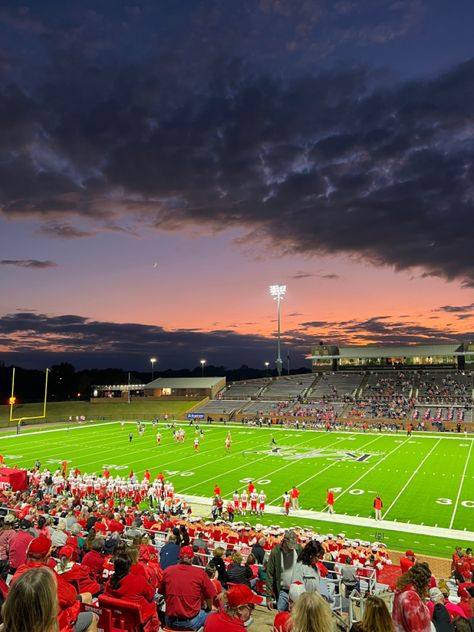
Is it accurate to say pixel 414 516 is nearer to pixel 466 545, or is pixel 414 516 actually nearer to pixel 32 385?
pixel 466 545

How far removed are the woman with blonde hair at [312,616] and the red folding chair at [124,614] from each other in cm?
237

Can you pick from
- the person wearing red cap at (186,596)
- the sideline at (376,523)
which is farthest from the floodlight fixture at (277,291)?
the person wearing red cap at (186,596)

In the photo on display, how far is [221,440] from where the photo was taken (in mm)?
42000

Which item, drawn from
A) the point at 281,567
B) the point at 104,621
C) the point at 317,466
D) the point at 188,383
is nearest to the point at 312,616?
the point at 104,621

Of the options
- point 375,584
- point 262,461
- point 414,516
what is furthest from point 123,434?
point 375,584

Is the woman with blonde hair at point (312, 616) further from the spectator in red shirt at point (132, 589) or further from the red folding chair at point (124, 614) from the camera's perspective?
the spectator in red shirt at point (132, 589)

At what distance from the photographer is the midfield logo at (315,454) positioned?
32.4 metres

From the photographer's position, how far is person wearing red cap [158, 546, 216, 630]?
508 cm

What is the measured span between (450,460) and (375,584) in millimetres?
25490

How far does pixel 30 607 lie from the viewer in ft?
8.48

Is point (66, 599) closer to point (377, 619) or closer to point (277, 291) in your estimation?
point (377, 619)

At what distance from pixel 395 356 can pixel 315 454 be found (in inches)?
1897

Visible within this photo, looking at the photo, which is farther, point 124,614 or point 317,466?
point 317,466

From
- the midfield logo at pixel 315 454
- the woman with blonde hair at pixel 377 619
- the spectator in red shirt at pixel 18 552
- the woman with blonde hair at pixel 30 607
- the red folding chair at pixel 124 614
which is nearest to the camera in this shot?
the woman with blonde hair at pixel 30 607
